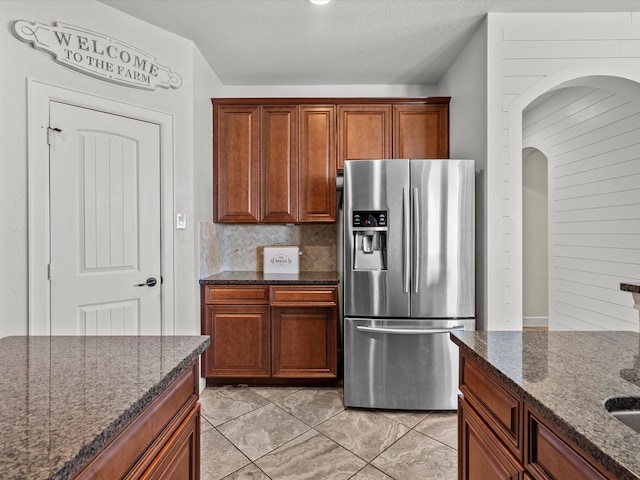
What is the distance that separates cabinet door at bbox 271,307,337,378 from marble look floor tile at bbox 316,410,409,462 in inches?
18.4

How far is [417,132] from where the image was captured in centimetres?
312

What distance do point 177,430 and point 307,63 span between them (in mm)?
2857

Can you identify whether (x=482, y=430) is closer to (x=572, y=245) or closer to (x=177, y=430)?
(x=177, y=430)

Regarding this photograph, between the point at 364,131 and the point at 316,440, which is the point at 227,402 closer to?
the point at 316,440

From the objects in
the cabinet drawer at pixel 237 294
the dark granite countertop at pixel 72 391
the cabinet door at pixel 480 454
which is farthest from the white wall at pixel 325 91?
the cabinet door at pixel 480 454

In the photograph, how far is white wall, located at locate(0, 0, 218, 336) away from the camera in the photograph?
184 cm

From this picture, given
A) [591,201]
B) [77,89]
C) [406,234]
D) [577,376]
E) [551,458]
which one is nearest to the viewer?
[551,458]

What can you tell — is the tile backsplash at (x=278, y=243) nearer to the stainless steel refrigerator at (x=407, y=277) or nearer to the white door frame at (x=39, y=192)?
the stainless steel refrigerator at (x=407, y=277)

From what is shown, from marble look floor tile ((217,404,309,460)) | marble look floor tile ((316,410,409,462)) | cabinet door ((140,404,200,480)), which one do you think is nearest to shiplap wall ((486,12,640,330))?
marble look floor tile ((316,410,409,462))

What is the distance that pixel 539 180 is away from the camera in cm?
478

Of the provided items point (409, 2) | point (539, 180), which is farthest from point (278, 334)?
point (539, 180)

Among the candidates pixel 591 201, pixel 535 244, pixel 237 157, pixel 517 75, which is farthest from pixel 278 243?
pixel 535 244

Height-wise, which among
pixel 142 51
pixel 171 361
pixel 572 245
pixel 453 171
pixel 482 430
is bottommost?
pixel 482 430

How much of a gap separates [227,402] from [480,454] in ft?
6.59
